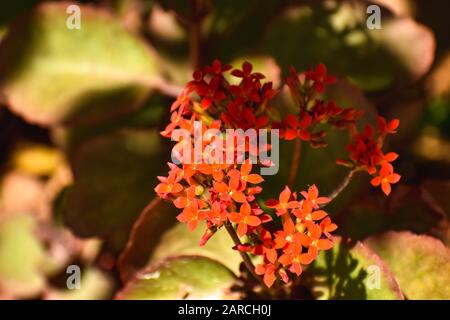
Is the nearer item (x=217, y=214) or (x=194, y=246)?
(x=217, y=214)

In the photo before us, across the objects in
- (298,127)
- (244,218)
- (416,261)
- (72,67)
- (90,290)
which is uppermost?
(72,67)

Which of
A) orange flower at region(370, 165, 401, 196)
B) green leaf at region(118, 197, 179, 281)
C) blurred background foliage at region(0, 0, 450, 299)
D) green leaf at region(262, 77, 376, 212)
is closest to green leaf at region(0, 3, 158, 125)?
blurred background foliage at region(0, 0, 450, 299)

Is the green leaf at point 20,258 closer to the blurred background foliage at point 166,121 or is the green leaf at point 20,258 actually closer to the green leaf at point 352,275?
the blurred background foliage at point 166,121

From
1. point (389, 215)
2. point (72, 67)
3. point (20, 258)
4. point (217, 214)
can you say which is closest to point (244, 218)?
point (217, 214)

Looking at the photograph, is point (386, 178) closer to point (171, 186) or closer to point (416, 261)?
point (416, 261)
